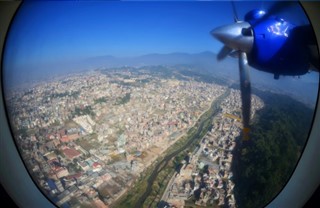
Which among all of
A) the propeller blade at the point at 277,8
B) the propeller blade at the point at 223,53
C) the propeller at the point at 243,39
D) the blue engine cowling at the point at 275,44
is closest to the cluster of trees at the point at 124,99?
the propeller blade at the point at 223,53

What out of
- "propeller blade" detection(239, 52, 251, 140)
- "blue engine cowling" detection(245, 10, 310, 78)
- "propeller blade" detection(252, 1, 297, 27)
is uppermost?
"propeller blade" detection(252, 1, 297, 27)

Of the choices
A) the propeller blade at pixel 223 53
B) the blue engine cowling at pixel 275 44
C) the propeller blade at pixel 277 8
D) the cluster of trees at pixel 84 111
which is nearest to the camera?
the propeller blade at pixel 277 8

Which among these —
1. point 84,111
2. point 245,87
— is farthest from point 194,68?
point 84,111

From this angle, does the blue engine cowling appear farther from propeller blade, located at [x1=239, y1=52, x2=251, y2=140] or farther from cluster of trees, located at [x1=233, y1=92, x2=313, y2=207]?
cluster of trees, located at [x1=233, y1=92, x2=313, y2=207]

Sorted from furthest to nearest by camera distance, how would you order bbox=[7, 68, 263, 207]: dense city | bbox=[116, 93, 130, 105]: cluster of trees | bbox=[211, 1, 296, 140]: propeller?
bbox=[116, 93, 130, 105]: cluster of trees
bbox=[7, 68, 263, 207]: dense city
bbox=[211, 1, 296, 140]: propeller

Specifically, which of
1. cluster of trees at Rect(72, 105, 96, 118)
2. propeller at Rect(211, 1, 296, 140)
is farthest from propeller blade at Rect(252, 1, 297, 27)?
cluster of trees at Rect(72, 105, 96, 118)

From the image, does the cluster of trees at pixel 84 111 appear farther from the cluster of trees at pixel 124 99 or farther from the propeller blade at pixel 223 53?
the propeller blade at pixel 223 53
